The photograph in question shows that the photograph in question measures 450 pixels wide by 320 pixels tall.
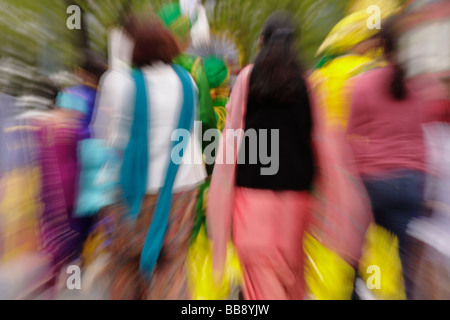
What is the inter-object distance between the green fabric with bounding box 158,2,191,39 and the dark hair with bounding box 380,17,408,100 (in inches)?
38.4

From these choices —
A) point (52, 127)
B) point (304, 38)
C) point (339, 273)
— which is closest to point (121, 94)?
point (52, 127)

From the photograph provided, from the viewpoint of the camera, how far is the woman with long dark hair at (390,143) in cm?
121

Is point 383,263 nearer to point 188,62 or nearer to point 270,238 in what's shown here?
point 270,238

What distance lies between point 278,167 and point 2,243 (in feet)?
5.17

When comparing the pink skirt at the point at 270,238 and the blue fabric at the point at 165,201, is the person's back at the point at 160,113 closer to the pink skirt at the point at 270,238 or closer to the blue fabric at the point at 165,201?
the blue fabric at the point at 165,201

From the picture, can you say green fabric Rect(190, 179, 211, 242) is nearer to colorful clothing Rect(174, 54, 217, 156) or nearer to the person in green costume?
the person in green costume

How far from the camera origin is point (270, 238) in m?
1.12

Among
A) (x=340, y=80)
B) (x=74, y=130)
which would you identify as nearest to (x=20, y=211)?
(x=74, y=130)

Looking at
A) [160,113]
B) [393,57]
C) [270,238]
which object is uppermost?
[393,57]

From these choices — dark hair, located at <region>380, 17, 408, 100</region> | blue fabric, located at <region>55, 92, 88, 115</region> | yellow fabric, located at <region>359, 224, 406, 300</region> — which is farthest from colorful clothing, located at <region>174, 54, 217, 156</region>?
yellow fabric, located at <region>359, 224, 406, 300</region>

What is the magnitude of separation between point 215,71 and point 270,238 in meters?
1.01

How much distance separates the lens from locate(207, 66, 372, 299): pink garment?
1.12 m

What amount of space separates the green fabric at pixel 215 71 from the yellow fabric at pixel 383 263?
110 centimetres
